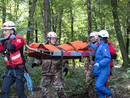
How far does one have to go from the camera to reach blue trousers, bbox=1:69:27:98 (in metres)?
4.25

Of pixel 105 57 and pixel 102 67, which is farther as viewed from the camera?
pixel 102 67

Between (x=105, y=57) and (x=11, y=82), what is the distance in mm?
3009

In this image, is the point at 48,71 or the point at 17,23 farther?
the point at 17,23

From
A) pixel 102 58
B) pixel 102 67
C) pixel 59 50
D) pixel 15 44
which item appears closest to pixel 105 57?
pixel 102 58

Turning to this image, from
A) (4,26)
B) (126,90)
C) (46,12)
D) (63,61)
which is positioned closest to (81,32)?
(46,12)

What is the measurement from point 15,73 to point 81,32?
20792 millimetres

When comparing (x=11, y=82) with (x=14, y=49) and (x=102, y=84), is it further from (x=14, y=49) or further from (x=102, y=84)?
(x=102, y=84)

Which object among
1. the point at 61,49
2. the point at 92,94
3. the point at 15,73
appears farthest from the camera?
the point at 92,94

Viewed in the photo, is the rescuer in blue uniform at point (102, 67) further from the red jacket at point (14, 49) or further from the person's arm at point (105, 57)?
the red jacket at point (14, 49)

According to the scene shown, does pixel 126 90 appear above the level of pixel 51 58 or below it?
below

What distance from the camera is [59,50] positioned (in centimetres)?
532

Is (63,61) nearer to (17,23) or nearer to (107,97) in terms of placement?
(107,97)

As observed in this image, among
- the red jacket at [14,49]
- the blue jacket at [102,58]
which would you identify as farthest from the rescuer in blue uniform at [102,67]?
the red jacket at [14,49]

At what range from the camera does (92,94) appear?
6.77m
